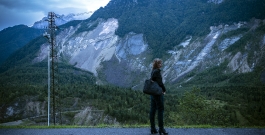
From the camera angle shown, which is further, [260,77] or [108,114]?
[260,77]

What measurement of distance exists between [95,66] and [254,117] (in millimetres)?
118568

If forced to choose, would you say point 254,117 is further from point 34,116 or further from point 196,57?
point 196,57

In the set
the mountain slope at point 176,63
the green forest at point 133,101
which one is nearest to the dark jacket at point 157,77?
the green forest at point 133,101

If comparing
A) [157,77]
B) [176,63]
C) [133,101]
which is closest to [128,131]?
[157,77]

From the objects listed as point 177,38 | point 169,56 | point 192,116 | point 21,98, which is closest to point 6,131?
point 192,116

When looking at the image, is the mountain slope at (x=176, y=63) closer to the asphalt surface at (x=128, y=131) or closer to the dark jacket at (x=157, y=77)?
the asphalt surface at (x=128, y=131)

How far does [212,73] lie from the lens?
120250 millimetres

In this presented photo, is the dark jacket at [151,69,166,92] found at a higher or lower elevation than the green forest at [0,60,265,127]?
higher

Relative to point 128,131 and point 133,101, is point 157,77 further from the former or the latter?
point 133,101

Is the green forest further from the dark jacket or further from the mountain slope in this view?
the dark jacket

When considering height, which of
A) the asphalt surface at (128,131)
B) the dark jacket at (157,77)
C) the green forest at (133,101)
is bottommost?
the green forest at (133,101)

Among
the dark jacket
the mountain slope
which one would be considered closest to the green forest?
the mountain slope

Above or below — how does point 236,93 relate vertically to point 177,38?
below

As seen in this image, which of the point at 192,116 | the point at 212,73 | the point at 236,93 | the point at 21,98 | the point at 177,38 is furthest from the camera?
the point at 177,38
